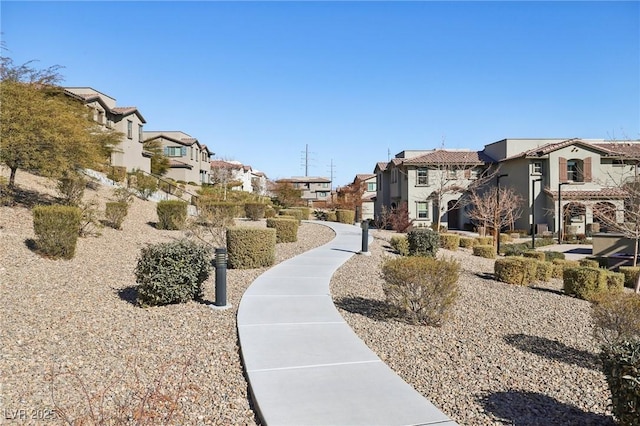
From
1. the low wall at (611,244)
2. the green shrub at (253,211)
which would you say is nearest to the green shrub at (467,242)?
the low wall at (611,244)

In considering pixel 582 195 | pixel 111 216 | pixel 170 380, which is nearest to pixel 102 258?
pixel 111 216

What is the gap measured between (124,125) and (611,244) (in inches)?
1348

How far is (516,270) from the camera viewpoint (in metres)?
12.0

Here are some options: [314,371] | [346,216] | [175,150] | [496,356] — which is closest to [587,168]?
[346,216]

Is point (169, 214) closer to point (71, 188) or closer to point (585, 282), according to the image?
point (71, 188)

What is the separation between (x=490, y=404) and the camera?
4.14 metres

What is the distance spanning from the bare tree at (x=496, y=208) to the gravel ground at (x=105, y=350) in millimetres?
17474

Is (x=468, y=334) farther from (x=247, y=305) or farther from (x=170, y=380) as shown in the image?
(x=170, y=380)

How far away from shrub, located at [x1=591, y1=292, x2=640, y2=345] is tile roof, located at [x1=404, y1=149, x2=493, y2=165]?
26064 mm

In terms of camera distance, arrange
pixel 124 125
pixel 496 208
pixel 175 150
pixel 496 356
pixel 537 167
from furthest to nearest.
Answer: pixel 175 150 < pixel 124 125 < pixel 537 167 < pixel 496 208 < pixel 496 356

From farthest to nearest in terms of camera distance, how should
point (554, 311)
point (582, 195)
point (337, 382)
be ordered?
point (582, 195)
point (554, 311)
point (337, 382)

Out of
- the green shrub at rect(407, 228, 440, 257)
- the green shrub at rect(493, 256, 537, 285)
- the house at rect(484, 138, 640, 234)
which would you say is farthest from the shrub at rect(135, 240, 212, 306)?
the house at rect(484, 138, 640, 234)

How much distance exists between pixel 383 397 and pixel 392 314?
326 centimetres

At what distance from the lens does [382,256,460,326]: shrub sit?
6684mm
